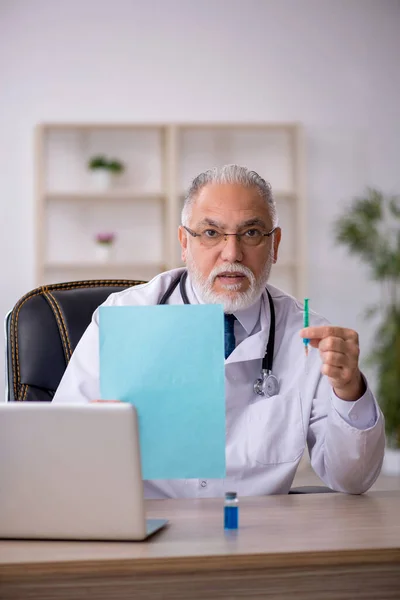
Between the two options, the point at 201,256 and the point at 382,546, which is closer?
the point at 382,546

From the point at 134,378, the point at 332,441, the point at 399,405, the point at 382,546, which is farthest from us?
the point at 399,405

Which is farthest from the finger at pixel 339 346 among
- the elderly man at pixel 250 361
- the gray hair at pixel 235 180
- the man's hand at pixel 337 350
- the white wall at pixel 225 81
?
the white wall at pixel 225 81

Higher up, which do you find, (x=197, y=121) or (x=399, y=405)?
(x=197, y=121)

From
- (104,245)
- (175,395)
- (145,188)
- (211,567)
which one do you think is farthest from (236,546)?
(145,188)

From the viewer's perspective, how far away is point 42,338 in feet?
6.52

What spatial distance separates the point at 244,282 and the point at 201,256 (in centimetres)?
12

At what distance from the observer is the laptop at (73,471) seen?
111 cm

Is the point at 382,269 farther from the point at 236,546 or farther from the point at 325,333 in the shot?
the point at 236,546

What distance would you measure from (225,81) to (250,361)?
4.08 meters

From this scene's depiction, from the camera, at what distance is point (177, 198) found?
17.8 feet

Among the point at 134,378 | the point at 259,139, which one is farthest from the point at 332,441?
the point at 259,139

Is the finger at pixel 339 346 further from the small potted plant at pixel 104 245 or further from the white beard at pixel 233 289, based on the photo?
the small potted plant at pixel 104 245

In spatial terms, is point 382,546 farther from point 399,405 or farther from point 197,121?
point 197,121

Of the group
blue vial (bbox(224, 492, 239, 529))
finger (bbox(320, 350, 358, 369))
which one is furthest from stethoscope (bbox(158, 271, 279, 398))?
blue vial (bbox(224, 492, 239, 529))
